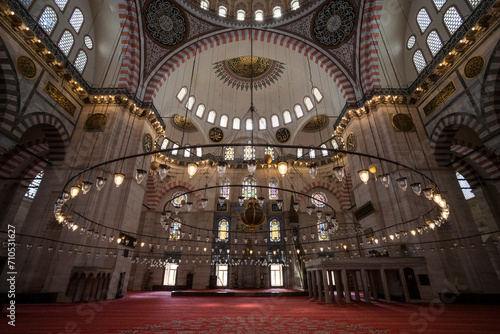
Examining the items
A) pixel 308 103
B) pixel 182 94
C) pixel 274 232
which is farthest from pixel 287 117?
pixel 274 232

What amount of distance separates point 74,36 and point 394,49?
1401 cm

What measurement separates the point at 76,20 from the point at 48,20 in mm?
1482

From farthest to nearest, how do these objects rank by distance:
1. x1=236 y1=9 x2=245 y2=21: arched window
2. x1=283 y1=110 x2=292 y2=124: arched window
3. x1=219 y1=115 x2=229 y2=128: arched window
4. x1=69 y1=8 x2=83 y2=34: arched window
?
x1=219 y1=115 x2=229 y2=128: arched window
x1=283 y1=110 x2=292 y2=124: arched window
x1=236 y1=9 x2=245 y2=21: arched window
x1=69 y1=8 x2=83 y2=34: arched window

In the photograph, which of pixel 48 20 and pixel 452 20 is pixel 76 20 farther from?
pixel 452 20

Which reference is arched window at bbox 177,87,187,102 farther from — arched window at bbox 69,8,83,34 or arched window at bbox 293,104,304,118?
arched window at bbox 293,104,304,118

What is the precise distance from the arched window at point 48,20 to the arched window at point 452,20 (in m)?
14.4

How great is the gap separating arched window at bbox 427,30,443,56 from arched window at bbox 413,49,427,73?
0.50 meters

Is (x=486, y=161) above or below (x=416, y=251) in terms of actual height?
above

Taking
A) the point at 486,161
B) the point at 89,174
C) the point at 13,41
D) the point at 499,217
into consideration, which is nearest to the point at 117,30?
the point at 13,41

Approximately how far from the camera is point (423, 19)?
9750 mm

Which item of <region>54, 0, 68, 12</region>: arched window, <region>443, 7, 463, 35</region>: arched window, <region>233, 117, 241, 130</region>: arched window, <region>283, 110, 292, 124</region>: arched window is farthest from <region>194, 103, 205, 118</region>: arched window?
<region>443, 7, 463, 35</region>: arched window

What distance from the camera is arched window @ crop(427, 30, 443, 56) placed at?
907 centimetres

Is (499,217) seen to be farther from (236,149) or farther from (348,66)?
(236,149)

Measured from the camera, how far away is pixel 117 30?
1102 centimetres
